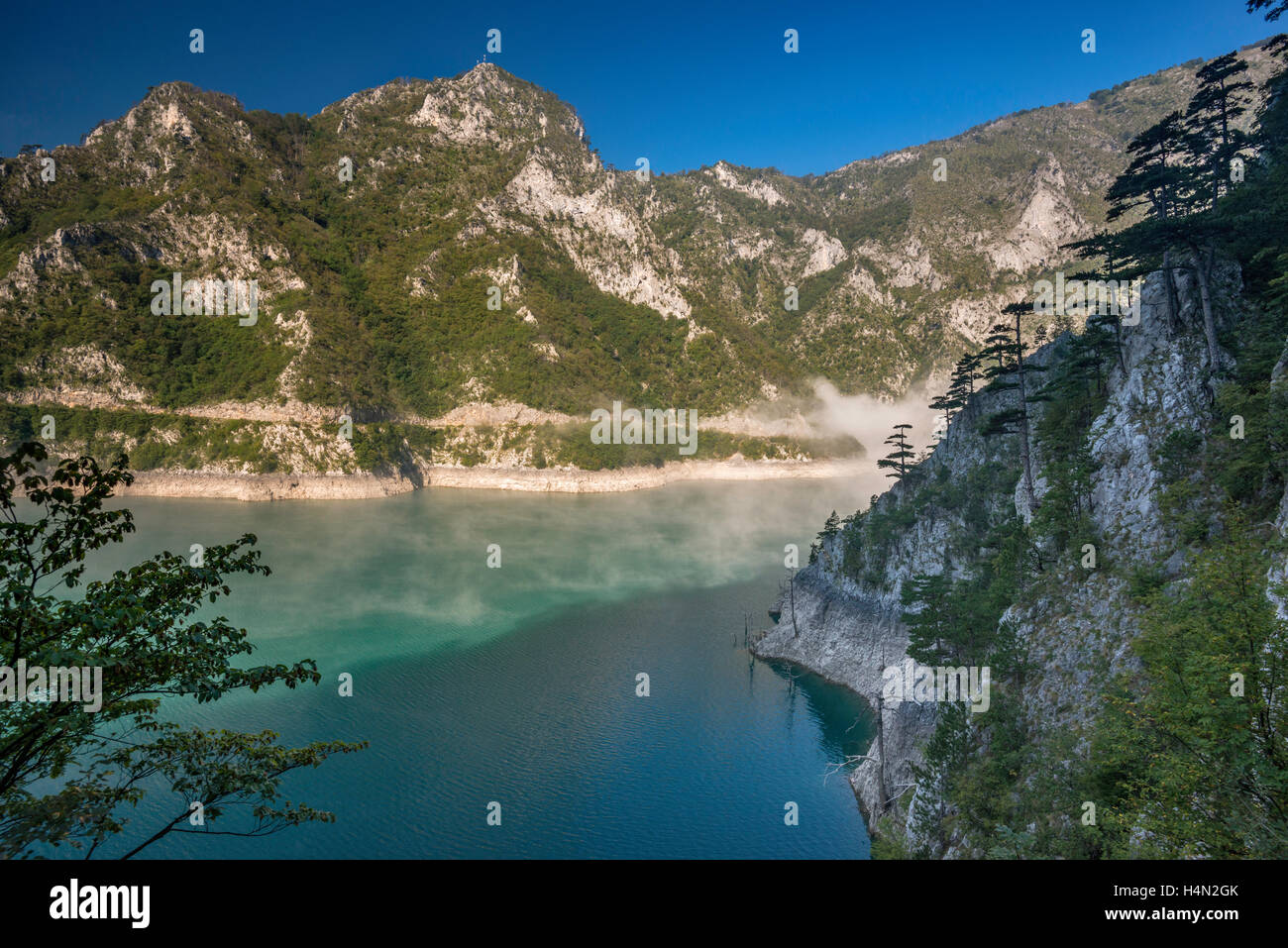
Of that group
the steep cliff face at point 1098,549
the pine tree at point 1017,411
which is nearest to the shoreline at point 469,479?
the steep cliff face at point 1098,549

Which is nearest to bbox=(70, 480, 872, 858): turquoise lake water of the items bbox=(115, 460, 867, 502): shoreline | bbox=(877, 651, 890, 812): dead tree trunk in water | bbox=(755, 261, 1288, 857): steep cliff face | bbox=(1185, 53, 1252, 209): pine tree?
bbox=(877, 651, 890, 812): dead tree trunk in water

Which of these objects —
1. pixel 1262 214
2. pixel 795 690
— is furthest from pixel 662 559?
pixel 1262 214

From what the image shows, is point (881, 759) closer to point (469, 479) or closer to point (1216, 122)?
point (1216, 122)

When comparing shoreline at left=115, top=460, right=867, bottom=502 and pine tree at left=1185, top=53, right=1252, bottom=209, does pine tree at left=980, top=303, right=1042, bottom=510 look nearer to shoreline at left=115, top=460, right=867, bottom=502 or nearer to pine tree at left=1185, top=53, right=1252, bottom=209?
pine tree at left=1185, top=53, right=1252, bottom=209

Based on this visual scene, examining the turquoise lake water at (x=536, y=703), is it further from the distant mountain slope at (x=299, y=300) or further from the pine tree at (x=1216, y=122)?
A: the distant mountain slope at (x=299, y=300)

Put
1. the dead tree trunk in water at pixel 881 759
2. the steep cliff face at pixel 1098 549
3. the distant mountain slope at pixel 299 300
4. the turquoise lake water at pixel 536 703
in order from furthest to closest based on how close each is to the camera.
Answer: the distant mountain slope at pixel 299 300, the dead tree trunk in water at pixel 881 759, the turquoise lake water at pixel 536 703, the steep cliff face at pixel 1098 549

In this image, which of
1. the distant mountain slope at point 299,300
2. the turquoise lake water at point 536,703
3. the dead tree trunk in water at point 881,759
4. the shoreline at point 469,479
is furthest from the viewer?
the distant mountain slope at point 299,300

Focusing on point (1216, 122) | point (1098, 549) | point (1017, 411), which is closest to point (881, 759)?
point (1098, 549)
